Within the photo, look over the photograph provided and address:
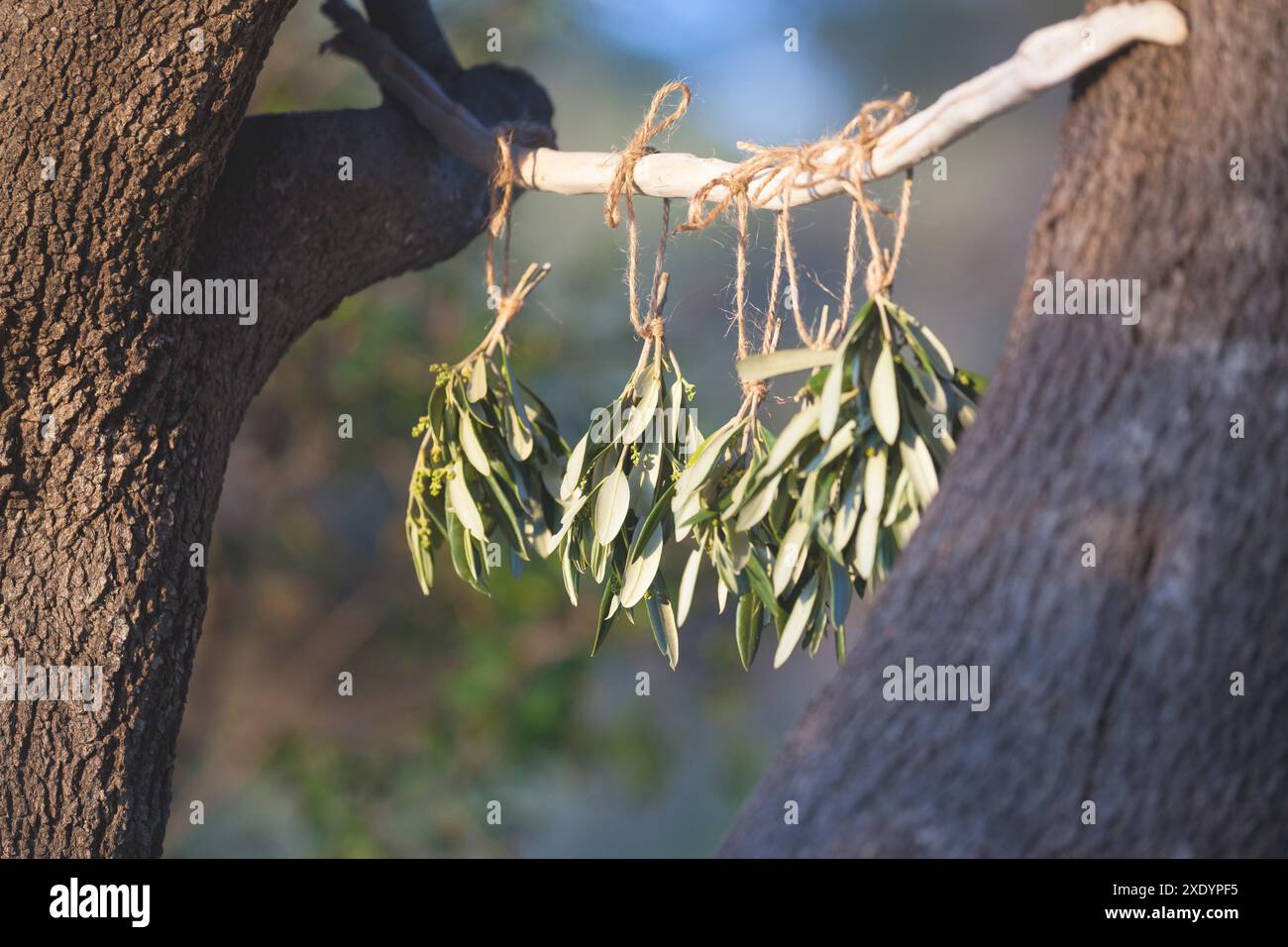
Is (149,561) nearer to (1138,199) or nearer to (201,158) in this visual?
(201,158)

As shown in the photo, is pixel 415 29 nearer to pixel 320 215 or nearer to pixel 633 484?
pixel 320 215

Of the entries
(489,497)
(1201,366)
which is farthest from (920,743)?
(489,497)

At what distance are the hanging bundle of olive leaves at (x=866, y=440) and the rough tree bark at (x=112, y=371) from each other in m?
0.61

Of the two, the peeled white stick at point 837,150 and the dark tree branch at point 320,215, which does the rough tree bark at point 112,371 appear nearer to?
the dark tree branch at point 320,215

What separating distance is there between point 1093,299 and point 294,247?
953 mm

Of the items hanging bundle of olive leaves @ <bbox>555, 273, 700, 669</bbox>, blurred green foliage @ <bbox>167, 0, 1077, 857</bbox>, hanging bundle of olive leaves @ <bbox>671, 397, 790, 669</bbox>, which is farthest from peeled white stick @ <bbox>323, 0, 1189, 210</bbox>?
blurred green foliage @ <bbox>167, 0, 1077, 857</bbox>

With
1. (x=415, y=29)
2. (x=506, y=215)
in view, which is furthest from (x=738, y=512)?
(x=415, y=29)

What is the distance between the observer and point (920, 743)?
0.81m

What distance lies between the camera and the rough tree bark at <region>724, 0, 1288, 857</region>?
77 centimetres

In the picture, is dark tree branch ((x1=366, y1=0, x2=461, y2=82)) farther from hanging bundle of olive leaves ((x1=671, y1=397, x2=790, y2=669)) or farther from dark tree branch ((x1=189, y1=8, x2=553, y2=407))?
hanging bundle of olive leaves ((x1=671, y1=397, x2=790, y2=669))

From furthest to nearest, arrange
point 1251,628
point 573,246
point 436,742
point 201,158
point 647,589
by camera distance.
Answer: point 573,246, point 436,742, point 647,589, point 201,158, point 1251,628

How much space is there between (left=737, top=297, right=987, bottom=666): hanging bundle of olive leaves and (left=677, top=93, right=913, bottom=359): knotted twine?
52 millimetres

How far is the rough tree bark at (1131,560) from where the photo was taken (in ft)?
2.53

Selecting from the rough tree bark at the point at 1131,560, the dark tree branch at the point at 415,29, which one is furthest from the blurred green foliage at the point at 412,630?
the rough tree bark at the point at 1131,560
